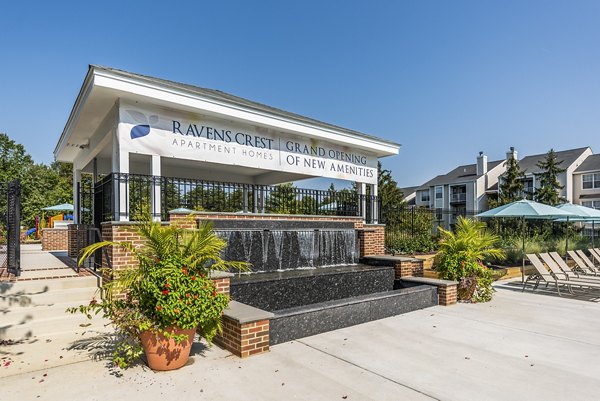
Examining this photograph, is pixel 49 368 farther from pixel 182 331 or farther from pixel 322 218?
pixel 322 218

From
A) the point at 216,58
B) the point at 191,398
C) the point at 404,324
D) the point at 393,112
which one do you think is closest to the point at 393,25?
the point at 393,112

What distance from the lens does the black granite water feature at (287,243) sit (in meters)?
8.76

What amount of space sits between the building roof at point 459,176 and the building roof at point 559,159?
115 inches

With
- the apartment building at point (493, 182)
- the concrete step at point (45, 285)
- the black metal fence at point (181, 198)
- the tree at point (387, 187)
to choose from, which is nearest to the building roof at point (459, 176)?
the apartment building at point (493, 182)

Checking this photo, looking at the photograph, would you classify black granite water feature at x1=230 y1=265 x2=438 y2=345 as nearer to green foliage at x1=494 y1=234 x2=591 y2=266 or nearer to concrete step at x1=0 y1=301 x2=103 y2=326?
concrete step at x1=0 y1=301 x2=103 y2=326

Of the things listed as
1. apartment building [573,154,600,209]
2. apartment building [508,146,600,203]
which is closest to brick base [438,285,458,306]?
apartment building [508,146,600,203]

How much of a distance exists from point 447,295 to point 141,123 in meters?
7.65

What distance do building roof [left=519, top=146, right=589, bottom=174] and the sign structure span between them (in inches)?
1310

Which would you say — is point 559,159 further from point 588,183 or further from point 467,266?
point 467,266

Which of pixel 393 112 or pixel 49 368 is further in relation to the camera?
pixel 393 112

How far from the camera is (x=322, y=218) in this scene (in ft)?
35.1

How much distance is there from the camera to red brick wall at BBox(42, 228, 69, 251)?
1440 cm

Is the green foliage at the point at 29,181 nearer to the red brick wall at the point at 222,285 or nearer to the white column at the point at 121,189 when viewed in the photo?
the white column at the point at 121,189

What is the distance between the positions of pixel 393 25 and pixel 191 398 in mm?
12876
